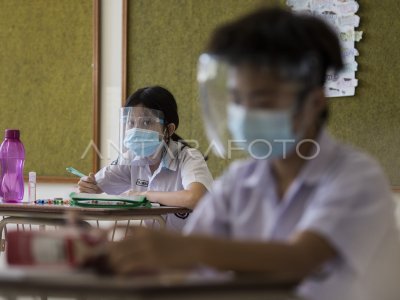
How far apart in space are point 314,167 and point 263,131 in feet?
0.37

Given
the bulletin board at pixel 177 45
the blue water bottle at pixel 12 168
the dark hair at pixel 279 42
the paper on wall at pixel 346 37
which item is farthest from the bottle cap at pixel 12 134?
the dark hair at pixel 279 42

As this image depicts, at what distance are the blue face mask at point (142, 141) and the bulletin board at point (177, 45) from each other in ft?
2.83

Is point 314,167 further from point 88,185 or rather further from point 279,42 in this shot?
point 88,185

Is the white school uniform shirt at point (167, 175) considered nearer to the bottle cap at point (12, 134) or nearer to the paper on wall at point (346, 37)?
the bottle cap at point (12, 134)

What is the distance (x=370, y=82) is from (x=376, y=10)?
340mm

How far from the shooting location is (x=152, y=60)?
4008 millimetres

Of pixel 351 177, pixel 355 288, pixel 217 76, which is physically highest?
pixel 217 76

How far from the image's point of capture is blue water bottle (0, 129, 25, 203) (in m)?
2.95

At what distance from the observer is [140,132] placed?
294cm

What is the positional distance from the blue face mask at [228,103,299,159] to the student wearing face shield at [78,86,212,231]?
5.23ft

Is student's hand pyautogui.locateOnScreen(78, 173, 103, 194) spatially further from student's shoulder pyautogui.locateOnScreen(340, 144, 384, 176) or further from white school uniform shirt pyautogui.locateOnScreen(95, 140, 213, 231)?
student's shoulder pyautogui.locateOnScreen(340, 144, 384, 176)

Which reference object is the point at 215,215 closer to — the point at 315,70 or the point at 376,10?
the point at 315,70

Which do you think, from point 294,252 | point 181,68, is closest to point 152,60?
point 181,68

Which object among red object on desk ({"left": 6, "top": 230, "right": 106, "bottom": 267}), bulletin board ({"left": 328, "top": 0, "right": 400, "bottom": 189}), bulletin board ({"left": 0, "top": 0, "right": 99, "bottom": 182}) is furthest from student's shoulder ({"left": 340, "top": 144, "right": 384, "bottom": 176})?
bulletin board ({"left": 0, "top": 0, "right": 99, "bottom": 182})
